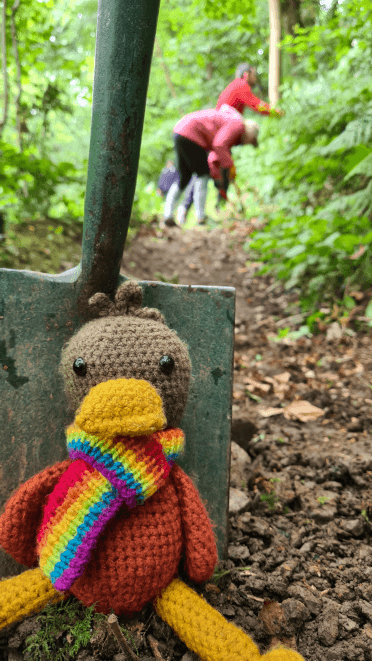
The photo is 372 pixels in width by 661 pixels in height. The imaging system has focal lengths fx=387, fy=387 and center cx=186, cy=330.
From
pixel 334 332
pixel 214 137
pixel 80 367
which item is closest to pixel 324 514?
pixel 80 367

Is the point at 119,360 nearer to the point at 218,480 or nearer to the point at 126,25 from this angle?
the point at 218,480

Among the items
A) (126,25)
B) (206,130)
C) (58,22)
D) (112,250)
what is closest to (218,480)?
(112,250)

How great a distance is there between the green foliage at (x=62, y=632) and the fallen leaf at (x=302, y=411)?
1.21 metres

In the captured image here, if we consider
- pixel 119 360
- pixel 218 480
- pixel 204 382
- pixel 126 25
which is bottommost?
pixel 218 480

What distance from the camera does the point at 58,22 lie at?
3.56 m

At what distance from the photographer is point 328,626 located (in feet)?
2.86

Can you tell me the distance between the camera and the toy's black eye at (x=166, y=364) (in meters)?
0.83

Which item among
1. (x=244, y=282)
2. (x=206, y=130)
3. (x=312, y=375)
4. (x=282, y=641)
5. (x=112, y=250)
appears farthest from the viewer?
(x=244, y=282)

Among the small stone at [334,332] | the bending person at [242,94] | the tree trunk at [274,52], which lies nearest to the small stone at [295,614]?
the small stone at [334,332]

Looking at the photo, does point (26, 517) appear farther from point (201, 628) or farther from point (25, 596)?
point (201, 628)

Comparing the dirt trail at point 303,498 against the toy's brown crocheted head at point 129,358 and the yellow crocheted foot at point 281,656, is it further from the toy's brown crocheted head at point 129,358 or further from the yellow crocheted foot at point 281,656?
the toy's brown crocheted head at point 129,358

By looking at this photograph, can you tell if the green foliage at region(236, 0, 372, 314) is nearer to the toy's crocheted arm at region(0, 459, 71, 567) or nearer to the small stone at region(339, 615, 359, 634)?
the small stone at region(339, 615, 359, 634)

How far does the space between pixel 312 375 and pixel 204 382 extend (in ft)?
3.98

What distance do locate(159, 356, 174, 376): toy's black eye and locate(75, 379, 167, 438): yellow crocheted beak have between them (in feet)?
0.34
